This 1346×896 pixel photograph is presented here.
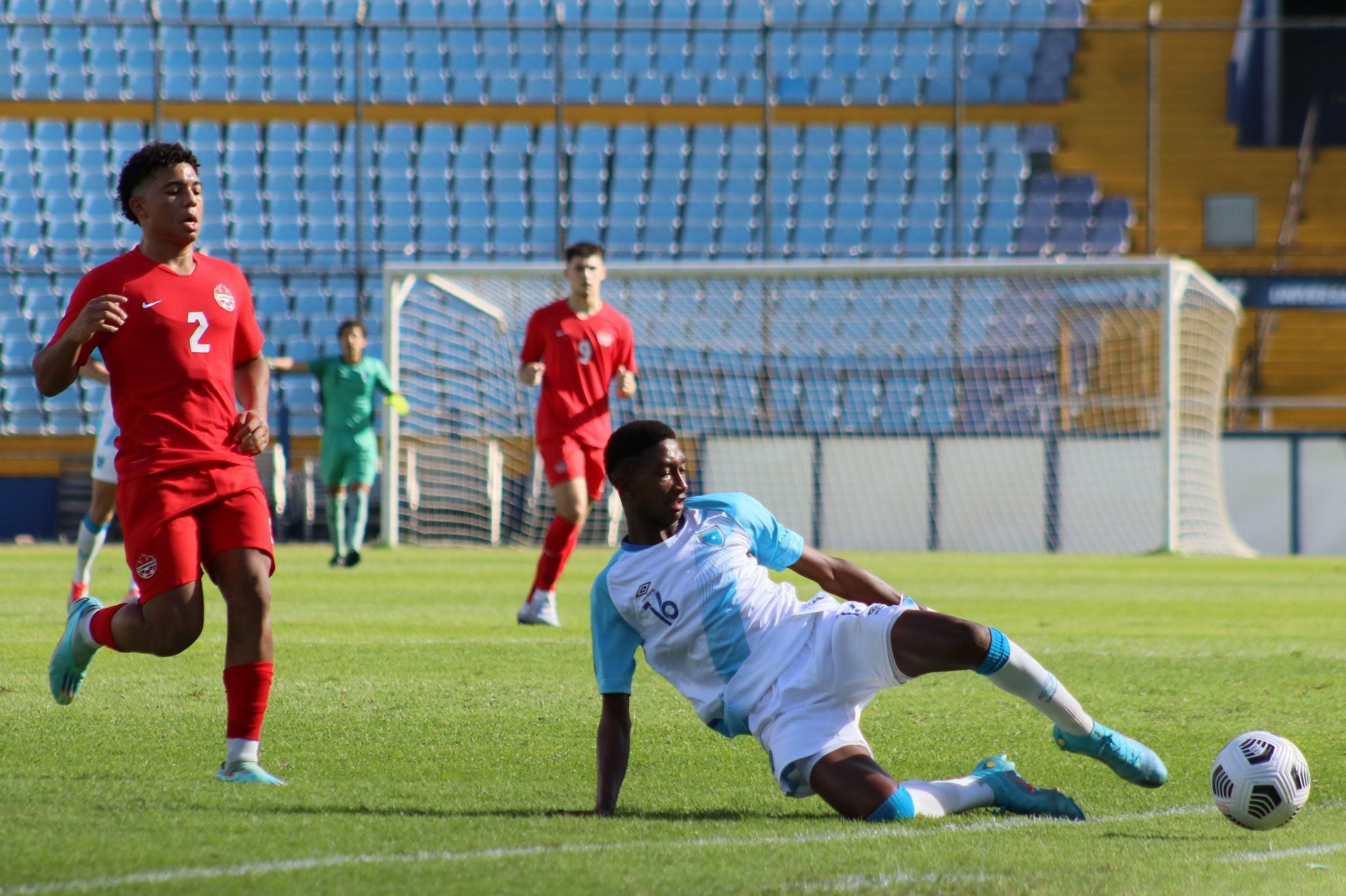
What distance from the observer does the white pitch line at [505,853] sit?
9.76 feet

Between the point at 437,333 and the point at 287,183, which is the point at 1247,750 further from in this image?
the point at 287,183

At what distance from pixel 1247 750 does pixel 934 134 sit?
2120 centimetres

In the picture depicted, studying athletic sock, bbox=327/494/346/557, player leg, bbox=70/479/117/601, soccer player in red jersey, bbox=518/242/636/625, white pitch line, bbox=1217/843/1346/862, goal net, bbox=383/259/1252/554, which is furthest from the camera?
goal net, bbox=383/259/1252/554

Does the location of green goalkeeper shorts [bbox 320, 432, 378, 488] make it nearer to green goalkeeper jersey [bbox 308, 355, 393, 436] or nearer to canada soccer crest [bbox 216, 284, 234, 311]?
green goalkeeper jersey [bbox 308, 355, 393, 436]

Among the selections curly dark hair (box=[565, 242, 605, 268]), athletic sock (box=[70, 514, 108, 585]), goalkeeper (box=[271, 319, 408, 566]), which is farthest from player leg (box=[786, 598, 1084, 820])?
goalkeeper (box=[271, 319, 408, 566])

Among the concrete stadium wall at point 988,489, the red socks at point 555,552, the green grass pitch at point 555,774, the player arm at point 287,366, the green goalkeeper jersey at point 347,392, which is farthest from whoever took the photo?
the concrete stadium wall at point 988,489

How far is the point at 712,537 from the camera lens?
4.08 meters

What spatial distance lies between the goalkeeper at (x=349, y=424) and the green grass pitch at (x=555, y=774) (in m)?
3.68

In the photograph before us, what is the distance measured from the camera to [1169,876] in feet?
10.4

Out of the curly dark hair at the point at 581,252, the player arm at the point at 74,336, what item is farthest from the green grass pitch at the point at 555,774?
the curly dark hair at the point at 581,252

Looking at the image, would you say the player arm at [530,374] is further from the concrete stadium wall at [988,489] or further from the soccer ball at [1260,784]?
the concrete stadium wall at [988,489]

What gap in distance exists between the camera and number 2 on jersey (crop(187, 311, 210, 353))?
→ 13.9 feet

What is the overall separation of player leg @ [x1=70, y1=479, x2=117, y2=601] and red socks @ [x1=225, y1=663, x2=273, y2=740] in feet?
15.7

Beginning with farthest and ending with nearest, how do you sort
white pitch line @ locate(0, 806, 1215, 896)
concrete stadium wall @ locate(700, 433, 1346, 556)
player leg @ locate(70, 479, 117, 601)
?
concrete stadium wall @ locate(700, 433, 1346, 556), player leg @ locate(70, 479, 117, 601), white pitch line @ locate(0, 806, 1215, 896)
